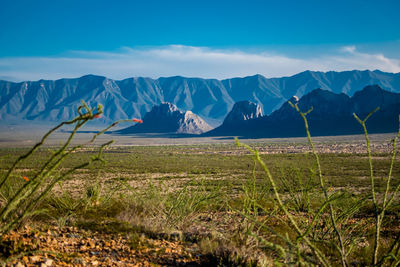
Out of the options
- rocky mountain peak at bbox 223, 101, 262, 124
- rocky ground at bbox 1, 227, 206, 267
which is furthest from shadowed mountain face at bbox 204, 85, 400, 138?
rocky ground at bbox 1, 227, 206, 267

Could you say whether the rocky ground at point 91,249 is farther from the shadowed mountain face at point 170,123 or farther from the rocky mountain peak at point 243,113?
the shadowed mountain face at point 170,123

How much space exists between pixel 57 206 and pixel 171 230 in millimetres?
3212

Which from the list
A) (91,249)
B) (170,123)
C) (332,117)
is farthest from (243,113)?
(91,249)

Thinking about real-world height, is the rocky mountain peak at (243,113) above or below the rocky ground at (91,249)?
above

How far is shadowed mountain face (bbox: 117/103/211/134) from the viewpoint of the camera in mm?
141750

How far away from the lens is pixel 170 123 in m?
152

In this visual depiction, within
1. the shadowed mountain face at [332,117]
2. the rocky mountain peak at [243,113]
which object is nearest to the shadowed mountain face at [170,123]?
the rocky mountain peak at [243,113]

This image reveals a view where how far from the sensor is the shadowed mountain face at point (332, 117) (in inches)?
3540

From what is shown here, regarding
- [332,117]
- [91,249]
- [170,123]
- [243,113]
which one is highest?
[243,113]

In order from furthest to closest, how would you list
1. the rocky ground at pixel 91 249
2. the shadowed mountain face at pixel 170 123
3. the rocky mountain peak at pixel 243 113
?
the shadowed mountain face at pixel 170 123
the rocky mountain peak at pixel 243 113
the rocky ground at pixel 91 249

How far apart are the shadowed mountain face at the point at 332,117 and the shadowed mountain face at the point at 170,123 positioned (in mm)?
22221

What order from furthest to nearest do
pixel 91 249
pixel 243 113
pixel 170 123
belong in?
pixel 170 123 < pixel 243 113 < pixel 91 249

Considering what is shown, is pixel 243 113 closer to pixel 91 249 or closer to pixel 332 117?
pixel 332 117

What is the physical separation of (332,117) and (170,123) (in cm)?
7905
